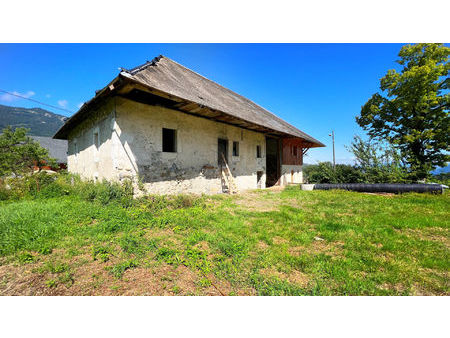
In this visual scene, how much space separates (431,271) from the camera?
2.25 metres

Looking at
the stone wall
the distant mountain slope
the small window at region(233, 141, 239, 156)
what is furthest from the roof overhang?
the distant mountain slope

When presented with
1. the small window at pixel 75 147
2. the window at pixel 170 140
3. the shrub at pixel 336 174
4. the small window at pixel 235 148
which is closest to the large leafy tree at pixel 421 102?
the shrub at pixel 336 174

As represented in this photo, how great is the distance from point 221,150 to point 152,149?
387 cm

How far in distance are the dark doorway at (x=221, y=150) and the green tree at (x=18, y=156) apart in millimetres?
8017

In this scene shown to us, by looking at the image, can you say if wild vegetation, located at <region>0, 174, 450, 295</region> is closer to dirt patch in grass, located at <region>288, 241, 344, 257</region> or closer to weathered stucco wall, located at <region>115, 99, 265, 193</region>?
dirt patch in grass, located at <region>288, 241, 344, 257</region>

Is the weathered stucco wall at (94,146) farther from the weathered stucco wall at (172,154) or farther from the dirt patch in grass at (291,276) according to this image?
the dirt patch in grass at (291,276)

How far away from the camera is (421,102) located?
1173cm

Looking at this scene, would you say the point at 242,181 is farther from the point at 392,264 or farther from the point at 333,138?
the point at 333,138

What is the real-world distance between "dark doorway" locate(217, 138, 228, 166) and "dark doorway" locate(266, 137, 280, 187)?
5.57 meters

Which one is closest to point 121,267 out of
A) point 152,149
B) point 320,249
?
point 320,249
